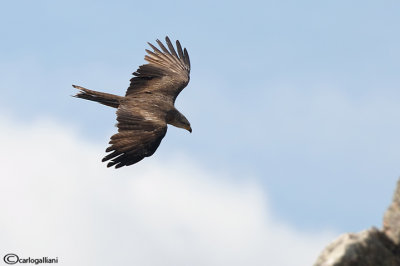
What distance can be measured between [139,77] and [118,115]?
10.7ft

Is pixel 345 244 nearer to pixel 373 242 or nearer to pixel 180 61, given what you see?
pixel 373 242

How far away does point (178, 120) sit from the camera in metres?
18.9

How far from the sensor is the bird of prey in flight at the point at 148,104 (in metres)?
15.3

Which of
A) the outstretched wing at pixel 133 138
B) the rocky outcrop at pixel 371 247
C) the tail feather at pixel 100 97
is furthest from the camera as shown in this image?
the tail feather at pixel 100 97

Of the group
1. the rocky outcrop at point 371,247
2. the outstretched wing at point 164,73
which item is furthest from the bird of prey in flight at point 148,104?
A: the rocky outcrop at point 371,247

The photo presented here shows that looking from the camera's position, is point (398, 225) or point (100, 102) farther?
point (100, 102)

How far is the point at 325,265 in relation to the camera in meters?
7.38

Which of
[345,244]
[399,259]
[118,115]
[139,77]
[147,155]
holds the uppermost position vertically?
[139,77]

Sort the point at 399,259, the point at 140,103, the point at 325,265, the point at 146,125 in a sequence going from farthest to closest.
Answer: the point at 140,103 → the point at 146,125 → the point at 399,259 → the point at 325,265

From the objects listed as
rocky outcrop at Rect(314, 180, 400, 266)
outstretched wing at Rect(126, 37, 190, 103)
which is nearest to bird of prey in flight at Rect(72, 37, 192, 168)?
outstretched wing at Rect(126, 37, 190, 103)

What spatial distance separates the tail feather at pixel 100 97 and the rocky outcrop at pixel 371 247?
1072cm

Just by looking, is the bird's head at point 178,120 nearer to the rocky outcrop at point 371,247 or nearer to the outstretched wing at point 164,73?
the outstretched wing at point 164,73

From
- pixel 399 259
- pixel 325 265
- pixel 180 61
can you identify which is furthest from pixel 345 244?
pixel 180 61

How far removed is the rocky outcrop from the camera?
7379 millimetres
